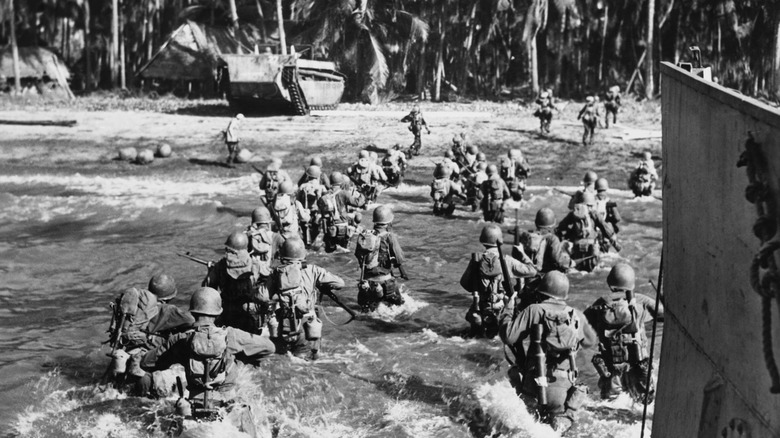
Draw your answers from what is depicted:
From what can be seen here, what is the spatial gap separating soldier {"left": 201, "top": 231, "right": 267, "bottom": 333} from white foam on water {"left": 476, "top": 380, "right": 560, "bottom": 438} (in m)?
2.83

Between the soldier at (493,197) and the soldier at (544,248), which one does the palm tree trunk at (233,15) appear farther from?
the soldier at (544,248)

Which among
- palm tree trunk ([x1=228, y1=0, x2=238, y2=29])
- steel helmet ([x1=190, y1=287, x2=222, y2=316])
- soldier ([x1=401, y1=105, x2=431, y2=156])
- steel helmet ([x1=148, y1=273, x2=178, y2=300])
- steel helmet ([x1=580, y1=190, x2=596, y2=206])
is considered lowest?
steel helmet ([x1=148, y1=273, x2=178, y2=300])

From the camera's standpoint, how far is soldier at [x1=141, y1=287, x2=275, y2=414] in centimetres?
837

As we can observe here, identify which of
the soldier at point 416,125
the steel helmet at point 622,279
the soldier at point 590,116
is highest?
the soldier at point 590,116

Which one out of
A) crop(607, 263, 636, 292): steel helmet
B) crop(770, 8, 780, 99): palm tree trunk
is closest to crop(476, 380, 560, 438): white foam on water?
crop(607, 263, 636, 292): steel helmet

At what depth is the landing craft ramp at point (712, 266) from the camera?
4051mm

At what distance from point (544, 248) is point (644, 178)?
11.6 metres

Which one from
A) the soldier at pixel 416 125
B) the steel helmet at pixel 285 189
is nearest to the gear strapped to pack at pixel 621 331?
the steel helmet at pixel 285 189

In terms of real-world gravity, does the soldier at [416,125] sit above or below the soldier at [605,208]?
above

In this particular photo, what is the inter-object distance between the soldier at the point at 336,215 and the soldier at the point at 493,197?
318cm

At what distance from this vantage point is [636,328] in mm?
9516

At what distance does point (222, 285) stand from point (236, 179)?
51.8ft

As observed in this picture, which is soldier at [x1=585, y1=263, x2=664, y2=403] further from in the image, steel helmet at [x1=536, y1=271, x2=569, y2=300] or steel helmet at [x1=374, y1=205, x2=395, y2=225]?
steel helmet at [x1=374, y1=205, x2=395, y2=225]

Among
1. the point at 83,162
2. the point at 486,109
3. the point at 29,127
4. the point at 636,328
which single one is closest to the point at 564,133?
the point at 486,109
